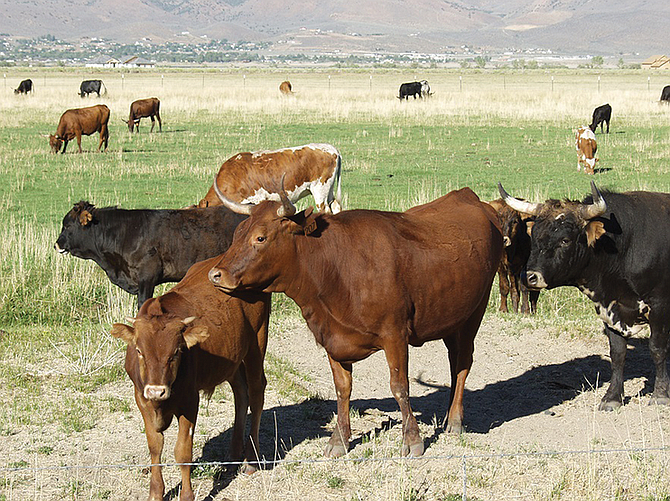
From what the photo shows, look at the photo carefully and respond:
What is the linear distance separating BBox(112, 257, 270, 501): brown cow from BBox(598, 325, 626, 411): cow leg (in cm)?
307

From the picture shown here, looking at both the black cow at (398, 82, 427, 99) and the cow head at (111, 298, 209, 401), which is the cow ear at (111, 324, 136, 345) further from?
the black cow at (398, 82, 427, 99)

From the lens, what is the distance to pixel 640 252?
24.9ft

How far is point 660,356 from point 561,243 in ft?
4.55

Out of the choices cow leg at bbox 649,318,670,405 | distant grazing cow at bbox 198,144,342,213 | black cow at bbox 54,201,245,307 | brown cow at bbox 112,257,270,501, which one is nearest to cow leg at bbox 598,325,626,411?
cow leg at bbox 649,318,670,405

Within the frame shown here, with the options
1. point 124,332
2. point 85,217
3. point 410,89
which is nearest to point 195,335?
point 124,332

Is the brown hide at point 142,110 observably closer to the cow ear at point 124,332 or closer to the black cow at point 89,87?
the black cow at point 89,87

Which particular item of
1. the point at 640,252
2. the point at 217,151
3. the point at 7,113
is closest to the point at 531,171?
the point at 217,151

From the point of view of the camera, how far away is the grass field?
27.4ft

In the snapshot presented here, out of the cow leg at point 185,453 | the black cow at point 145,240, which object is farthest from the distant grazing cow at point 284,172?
the cow leg at point 185,453

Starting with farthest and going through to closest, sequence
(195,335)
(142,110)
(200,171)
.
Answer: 1. (142,110)
2. (200,171)
3. (195,335)

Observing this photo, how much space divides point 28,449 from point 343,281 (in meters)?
2.64

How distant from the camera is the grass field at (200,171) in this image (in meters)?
8.35

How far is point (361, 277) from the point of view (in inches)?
244

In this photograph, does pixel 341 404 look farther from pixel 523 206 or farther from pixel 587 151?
pixel 587 151
